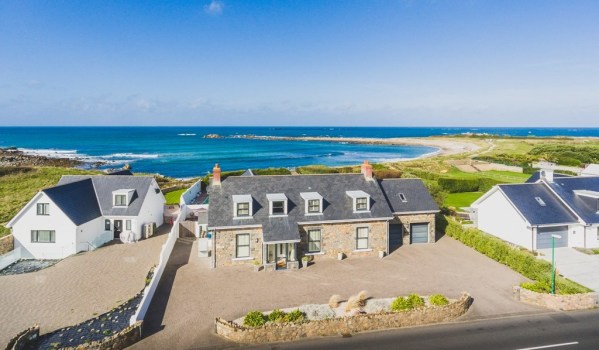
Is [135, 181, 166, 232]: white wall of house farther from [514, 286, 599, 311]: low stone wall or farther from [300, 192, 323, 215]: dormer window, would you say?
[514, 286, 599, 311]: low stone wall

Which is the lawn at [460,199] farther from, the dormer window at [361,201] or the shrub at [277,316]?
the shrub at [277,316]

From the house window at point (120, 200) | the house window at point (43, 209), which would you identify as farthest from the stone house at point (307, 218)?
the house window at point (43, 209)

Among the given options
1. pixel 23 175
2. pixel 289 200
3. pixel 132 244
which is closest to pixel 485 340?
pixel 289 200

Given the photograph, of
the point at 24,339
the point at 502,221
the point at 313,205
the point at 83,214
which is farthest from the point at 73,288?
the point at 502,221

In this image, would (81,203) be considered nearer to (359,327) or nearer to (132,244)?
(132,244)

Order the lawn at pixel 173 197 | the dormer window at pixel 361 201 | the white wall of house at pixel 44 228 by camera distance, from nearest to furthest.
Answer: the dormer window at pixel 361 201, the white wall of house at pixel 44 228, the lawn at pixel 173 197

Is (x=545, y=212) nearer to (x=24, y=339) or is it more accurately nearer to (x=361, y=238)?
(x=361, y=238)
